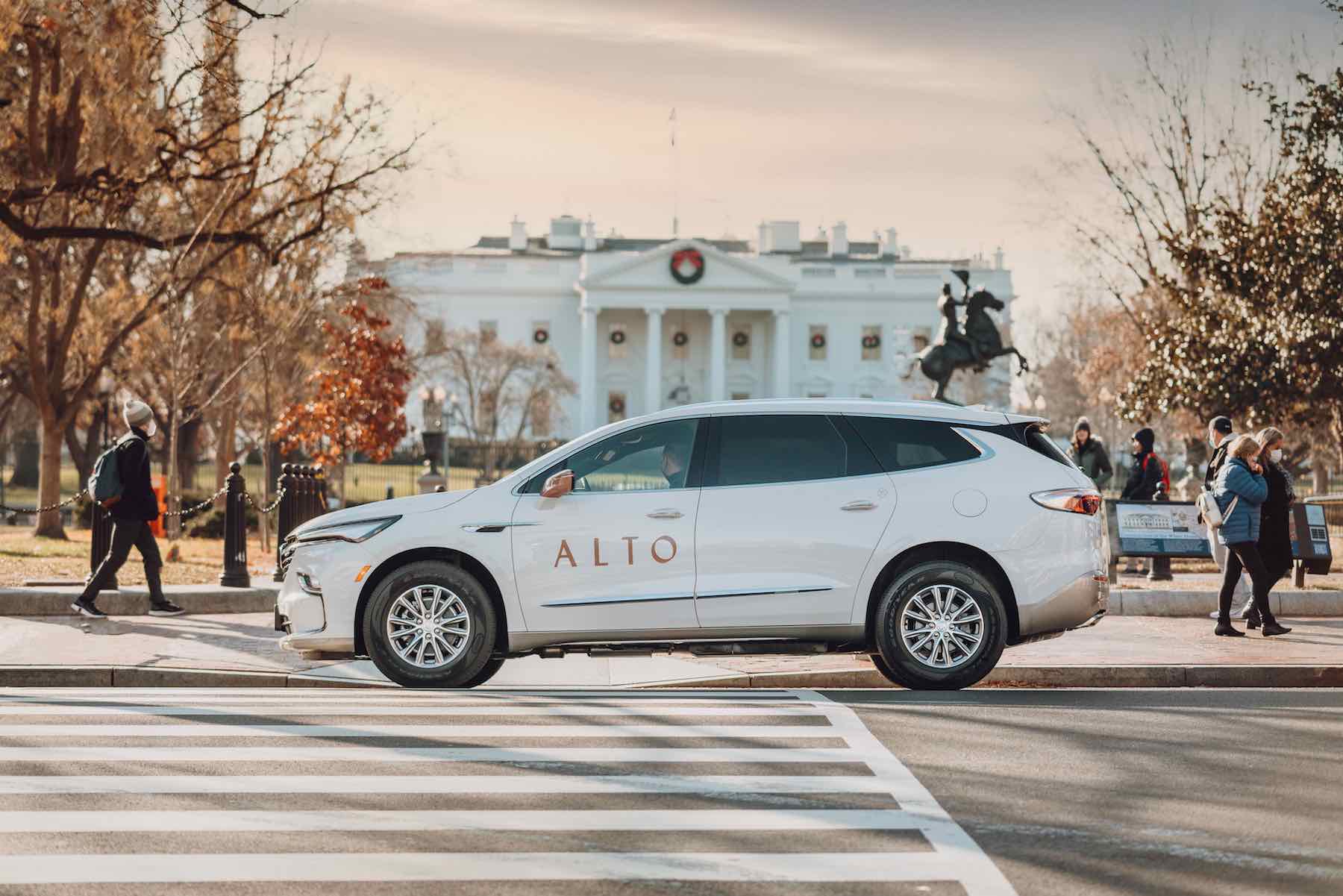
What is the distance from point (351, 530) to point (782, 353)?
92929mm

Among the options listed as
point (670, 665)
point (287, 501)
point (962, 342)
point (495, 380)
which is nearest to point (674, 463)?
point (670, 665)

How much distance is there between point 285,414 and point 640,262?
65.8m

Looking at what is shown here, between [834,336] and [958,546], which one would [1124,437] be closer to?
[834,336]

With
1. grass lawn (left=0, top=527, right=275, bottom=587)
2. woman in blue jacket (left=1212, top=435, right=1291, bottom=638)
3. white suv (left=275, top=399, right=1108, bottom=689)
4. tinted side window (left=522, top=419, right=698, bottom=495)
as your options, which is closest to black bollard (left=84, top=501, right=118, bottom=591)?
grass lawn (left=0, top=527, right=275, bottom=587)

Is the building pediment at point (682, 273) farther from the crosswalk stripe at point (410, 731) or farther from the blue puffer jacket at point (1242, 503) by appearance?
the crosswalk stripe at point (410, 731)

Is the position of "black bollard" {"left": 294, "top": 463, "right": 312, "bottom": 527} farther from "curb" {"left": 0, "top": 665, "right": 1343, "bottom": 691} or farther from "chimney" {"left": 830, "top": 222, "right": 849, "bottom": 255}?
"chimney" {"left": 830, "top": 222, "right": 849, "bottom": 255}

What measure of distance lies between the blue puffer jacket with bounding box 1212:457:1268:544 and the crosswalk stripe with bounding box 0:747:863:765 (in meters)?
6.91

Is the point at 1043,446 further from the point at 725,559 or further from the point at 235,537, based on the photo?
the point at 235,537

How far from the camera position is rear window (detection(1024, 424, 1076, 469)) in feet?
34.4

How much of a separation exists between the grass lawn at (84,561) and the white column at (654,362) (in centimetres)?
7103

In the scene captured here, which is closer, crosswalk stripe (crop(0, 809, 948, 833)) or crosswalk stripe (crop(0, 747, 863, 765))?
crosswalk stripe (crop(0, 809, 948, 833))

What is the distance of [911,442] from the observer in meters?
10.5

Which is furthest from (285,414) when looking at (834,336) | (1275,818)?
(834,336)

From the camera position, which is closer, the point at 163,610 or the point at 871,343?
the point at 163,610
